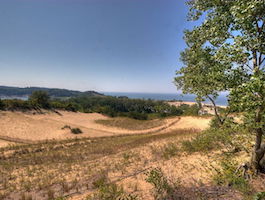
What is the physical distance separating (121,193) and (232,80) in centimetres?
538

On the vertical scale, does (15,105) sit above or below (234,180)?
below

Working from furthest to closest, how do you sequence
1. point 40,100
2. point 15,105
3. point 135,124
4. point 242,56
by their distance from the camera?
point 40,100, point 135,124, point 15,105, point 242,56

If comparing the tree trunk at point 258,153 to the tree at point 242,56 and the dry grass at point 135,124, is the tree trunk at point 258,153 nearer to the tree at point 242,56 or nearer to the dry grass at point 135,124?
the tree at point 242,56

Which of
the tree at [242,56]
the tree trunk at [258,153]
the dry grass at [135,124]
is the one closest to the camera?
the tree at [242,56]

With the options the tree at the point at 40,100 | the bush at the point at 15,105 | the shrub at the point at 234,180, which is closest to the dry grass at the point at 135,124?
the tree at the point at 40,100

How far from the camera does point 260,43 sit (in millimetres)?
3854

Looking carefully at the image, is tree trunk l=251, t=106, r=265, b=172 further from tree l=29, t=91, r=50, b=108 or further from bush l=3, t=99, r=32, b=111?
tree l=29, t=91, r=50, b=108

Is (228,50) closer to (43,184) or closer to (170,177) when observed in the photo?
(170,177)

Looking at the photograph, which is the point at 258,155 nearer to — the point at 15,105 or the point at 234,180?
the point at 234,180

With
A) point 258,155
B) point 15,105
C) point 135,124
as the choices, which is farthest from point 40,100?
point 258,155

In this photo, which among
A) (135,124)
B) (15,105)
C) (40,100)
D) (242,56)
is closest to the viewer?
(242,56)

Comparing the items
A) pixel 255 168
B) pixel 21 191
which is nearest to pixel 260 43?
pixel 255 168

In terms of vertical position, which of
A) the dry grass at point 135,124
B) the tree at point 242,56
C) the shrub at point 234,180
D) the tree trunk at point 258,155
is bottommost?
the dry grass at point 135,124

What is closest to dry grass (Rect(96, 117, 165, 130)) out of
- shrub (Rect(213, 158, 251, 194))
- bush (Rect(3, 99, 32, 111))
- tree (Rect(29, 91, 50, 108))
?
tree (Rect(29, 91, 50, 108))
